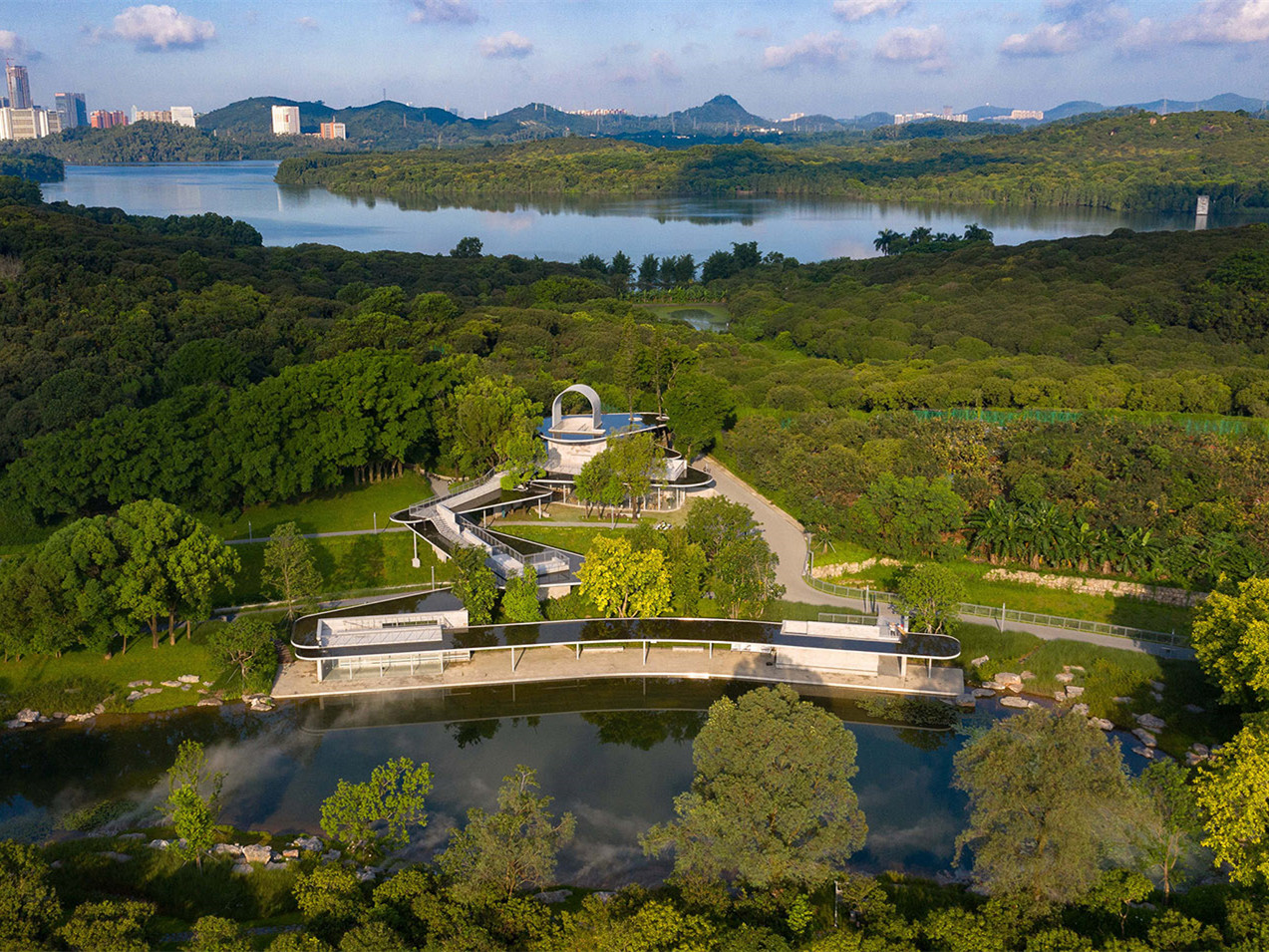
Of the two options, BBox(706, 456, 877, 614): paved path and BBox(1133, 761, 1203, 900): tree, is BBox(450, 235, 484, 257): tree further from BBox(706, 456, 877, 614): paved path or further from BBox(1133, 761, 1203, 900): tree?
BBox(1133, 761, 1203, 900): tree

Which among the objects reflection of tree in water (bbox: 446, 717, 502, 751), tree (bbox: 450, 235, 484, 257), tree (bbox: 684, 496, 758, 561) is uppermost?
tree (bbox: 450, 235, 484, 257)

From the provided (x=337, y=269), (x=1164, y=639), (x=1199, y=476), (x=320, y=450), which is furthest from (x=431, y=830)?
(x=337, y=269)

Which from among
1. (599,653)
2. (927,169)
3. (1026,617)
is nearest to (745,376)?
(1026,617)

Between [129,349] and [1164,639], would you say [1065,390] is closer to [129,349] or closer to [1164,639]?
[1164,639]

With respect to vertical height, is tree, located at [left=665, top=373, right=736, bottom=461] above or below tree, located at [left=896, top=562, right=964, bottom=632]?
above

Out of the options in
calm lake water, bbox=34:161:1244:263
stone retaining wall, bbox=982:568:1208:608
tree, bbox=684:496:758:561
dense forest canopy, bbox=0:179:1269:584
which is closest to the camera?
stone retaining wall, bbox=982:568:1208:608

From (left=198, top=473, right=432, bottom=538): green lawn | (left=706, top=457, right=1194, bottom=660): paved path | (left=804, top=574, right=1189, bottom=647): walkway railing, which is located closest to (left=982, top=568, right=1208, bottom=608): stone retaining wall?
(left=804, top=574, right=1189, bottom=647): walkway railing
